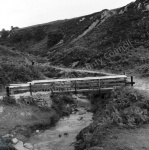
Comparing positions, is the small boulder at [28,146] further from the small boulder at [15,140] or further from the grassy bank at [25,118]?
the grassy bank at [25,118]

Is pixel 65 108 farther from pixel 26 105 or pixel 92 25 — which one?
pixel 92 25

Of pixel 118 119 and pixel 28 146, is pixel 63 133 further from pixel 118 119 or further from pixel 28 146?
pixel 118 119

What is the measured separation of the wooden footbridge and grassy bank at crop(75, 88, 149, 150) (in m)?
2.87

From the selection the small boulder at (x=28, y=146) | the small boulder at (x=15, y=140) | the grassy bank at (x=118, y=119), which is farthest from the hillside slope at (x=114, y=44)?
the small boulder at (x=15, y=140)

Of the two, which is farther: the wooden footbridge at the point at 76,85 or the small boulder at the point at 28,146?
the wooden footbridge at the point at 76,85

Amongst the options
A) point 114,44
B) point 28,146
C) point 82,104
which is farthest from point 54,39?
point 28,146

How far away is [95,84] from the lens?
20.5 metres

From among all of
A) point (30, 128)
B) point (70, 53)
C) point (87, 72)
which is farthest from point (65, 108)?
point (70, 53)

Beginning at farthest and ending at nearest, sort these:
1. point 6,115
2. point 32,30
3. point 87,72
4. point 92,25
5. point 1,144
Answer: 1. point 32,30
2. point 92,25
3. point 87,72
4. point 6,115
5. point 1,144

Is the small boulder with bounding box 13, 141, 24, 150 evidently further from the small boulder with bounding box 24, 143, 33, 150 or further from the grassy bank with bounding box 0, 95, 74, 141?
the grassy bank with bounding box 0, 95, 74, 141

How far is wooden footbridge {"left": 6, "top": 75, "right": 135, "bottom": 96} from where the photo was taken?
19.8 meters

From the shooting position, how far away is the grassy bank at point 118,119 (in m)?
12.6

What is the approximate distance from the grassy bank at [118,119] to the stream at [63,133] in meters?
0.90

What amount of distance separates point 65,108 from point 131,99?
6292mm
